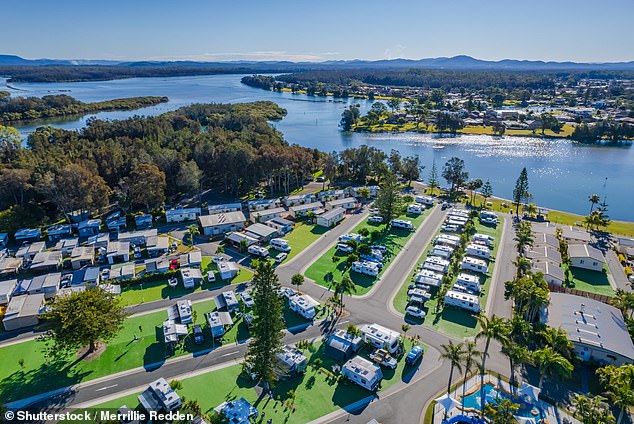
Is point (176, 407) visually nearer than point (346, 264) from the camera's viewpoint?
Yes

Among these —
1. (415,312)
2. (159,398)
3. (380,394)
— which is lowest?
(380,394)

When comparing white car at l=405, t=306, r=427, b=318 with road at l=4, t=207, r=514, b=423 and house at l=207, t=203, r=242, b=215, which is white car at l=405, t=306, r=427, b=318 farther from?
house at l=207, t=203, r=242, b=215

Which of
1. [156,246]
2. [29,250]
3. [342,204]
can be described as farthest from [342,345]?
[29,250]

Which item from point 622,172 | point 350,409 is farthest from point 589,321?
point 622,172

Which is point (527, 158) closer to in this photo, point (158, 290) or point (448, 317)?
point (448, 317)

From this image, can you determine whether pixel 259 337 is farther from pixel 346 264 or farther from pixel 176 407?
pixel 346 264

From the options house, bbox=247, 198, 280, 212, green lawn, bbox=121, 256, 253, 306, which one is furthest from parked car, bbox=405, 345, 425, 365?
house, bbox=247, 198, 280, 212
